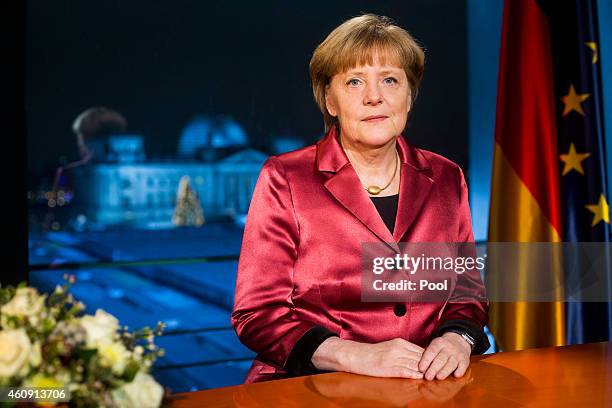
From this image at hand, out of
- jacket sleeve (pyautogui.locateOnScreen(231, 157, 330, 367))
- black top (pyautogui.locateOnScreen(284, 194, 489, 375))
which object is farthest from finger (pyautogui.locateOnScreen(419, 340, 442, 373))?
jacket sleeve (pyautogui.locateOnScreen(231, 157, 330, 367))

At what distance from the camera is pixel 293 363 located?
1.56 metres

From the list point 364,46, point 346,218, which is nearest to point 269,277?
point 346,218

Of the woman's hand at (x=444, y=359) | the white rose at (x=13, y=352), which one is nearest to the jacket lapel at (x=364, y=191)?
the woman's hand at (x=444, y=359)

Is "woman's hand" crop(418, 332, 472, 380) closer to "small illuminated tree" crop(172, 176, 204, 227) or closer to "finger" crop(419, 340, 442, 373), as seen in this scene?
"finger" crop(419, 340, 442, 373)

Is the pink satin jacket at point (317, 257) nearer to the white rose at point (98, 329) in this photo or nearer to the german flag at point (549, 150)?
the white rose at point (98, 329)

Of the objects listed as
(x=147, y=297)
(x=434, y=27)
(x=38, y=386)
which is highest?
(x=434, y=27)

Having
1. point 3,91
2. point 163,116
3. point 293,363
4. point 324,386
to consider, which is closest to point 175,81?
point 163,116

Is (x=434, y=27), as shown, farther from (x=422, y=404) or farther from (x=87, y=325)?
(x=87, y=325)

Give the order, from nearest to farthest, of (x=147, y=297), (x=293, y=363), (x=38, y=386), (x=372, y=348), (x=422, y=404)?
1. (x=38, y=386)
2. (x=422, y=404)
3. (x=372, y=348)
4. (x=293, y=363)
5. (x=147, y=297)

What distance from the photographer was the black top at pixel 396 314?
1.55 meters

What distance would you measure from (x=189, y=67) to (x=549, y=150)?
1.68 meters

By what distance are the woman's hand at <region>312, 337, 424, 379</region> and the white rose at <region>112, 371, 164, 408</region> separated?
622 mm

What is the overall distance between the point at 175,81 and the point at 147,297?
1036 mm

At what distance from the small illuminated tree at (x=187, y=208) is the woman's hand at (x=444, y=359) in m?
2.00
